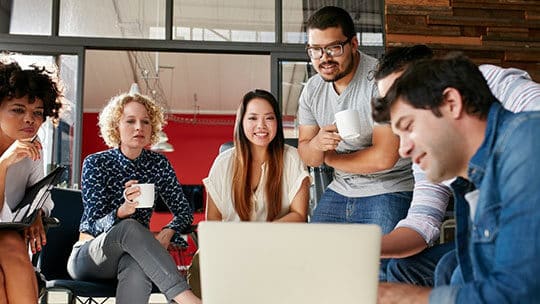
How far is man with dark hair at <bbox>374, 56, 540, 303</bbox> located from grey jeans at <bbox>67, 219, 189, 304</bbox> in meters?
1.22

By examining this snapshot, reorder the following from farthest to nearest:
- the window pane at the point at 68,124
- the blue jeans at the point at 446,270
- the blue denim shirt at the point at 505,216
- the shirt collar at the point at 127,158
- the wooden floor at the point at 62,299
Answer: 1. the wooden floor at the point at 62,299
2. the window pane at the point at 68,124
3. the shirt collar at the point at 127,158
4. the blue jeans at the point at 446,270
5. the blue denim shirt at the point at 505,216

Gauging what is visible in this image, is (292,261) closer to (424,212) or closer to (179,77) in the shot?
(424,212)

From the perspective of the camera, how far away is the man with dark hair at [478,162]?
95 cm

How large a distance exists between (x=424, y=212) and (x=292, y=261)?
0.72 meters

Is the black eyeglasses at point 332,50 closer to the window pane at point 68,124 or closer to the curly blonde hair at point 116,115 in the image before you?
the curly blonde hair at point 116,115

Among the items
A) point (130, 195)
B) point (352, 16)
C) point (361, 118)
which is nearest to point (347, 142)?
point (361, 118)

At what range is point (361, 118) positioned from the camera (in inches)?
86.7

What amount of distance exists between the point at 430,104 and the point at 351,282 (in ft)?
1.12

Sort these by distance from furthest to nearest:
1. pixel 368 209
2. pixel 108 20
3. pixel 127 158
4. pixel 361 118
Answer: pixel 108 20
pixel 127 158
pixel 361 118
pixel 368 209

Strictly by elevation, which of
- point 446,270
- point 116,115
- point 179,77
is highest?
point 179,77

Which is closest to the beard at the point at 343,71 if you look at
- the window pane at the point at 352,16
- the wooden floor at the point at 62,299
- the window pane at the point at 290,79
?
the window pane at the point at 290,79

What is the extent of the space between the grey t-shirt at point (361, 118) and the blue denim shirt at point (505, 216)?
993 millimetres

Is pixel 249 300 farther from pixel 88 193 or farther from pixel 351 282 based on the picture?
pixel 88 193

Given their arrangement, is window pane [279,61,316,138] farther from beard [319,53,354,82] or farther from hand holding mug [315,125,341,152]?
hand holding mug [315,125,341,152]
